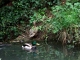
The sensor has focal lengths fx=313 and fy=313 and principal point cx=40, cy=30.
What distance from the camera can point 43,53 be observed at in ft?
38.9

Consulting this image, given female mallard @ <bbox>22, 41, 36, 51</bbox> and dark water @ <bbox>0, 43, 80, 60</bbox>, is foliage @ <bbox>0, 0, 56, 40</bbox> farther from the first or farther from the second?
female mallard @ <bbox>22, 41, 36, 51</bbox>

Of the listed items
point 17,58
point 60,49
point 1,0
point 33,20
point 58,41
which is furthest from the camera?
point 1,0

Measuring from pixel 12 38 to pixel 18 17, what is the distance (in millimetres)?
1067

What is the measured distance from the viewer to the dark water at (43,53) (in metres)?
11.3

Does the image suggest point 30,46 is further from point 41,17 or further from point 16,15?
point 16,15

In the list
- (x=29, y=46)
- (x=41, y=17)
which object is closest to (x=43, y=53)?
(x=29, y=46)

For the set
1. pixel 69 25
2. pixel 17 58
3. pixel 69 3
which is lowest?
pixel 17 58

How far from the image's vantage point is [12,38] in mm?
14648

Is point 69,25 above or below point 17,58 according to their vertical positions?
above

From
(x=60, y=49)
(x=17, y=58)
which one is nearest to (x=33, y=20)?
(x=60, y=49)

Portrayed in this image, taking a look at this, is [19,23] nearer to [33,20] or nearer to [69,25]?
[33,20]

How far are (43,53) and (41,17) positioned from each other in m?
2.99

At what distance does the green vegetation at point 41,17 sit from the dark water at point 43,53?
804mm

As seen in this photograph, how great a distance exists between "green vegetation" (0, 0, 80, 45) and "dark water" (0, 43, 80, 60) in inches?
31.7
